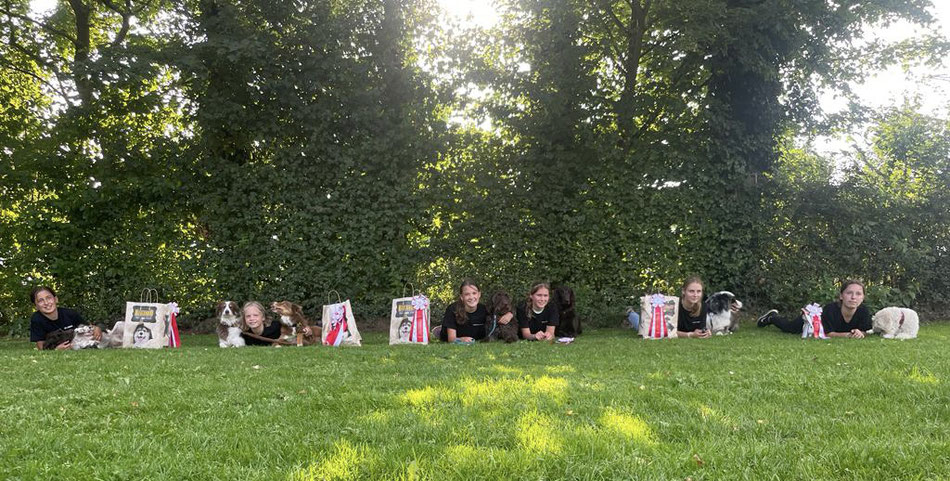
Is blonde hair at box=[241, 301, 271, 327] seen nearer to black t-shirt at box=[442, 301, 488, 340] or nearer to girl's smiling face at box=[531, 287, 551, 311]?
black t-shirt at box=[442, 301, 488, 340]

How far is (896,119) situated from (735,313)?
6.32m

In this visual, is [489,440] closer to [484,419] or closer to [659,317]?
[484,419]

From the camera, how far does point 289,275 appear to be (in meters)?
11.1

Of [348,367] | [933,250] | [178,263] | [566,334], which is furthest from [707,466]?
[933,250]

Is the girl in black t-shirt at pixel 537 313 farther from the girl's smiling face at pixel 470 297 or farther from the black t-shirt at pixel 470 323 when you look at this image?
the girl's smiling face at pixel 470 297

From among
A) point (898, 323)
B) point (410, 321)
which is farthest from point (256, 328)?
point (898, 323)

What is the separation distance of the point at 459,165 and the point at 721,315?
19.5ft

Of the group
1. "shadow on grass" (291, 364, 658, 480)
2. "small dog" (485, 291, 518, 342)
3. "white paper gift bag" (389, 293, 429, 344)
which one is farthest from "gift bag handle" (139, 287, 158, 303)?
"shadow on grass" (291, 364, 658, 480)

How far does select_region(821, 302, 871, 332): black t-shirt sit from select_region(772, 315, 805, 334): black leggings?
0.36m

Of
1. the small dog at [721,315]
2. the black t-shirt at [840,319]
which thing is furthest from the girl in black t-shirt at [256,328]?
the black t-shirt at [840,319]

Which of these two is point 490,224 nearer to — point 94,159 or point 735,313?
point 735,313

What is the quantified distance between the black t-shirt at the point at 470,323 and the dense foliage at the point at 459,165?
200cm

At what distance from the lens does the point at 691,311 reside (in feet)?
32.4

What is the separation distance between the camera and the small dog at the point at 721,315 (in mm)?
10211
